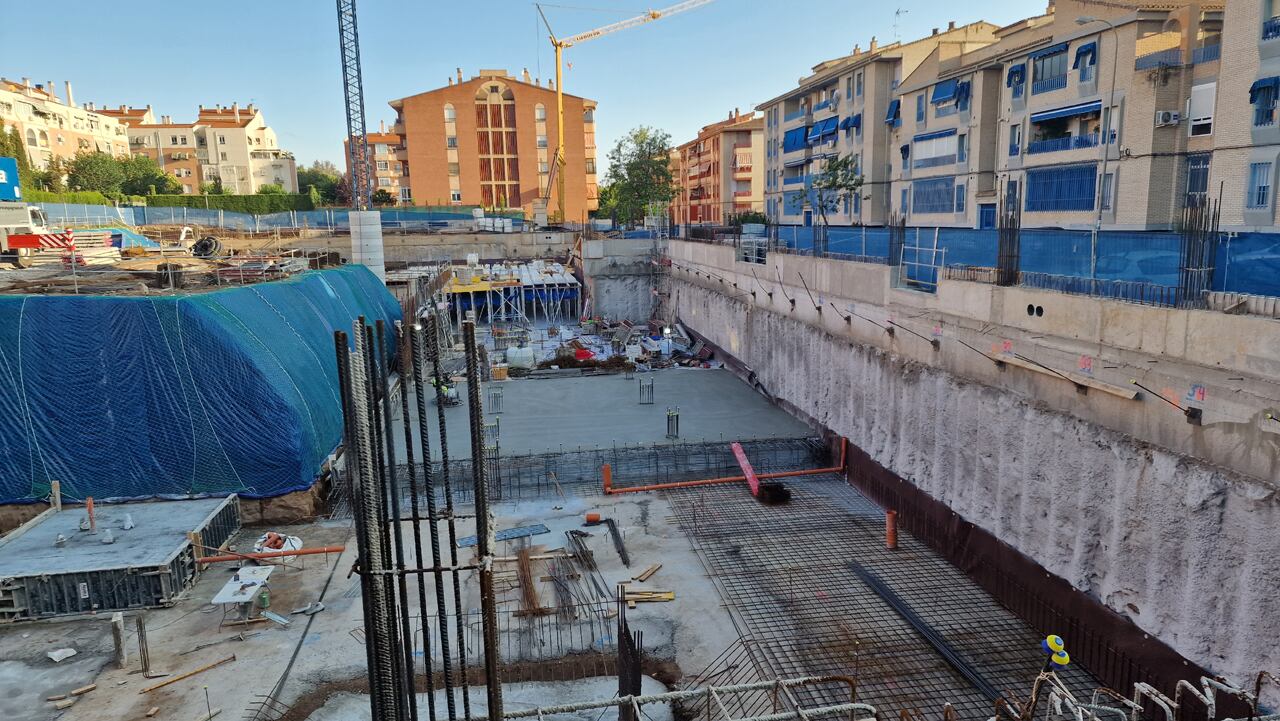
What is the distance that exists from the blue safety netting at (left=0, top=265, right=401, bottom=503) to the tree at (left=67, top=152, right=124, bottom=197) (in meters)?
60.5

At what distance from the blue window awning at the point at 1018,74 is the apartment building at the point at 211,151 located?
277 feet

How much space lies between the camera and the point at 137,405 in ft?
51.4

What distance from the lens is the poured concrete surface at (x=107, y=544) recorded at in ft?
40.6

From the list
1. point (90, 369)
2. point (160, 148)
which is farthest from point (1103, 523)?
point (160, 148)

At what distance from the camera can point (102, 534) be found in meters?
13.6

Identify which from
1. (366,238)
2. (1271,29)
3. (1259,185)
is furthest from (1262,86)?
(366,238)

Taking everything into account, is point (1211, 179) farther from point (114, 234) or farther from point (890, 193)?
point (114, 234)

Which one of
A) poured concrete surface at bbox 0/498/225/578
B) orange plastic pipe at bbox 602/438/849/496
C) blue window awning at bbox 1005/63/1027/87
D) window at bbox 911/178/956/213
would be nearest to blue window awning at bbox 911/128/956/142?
window at bbox 911/178/956/213

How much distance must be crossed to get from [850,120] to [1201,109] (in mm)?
23459

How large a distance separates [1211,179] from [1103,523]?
2551 centimetres

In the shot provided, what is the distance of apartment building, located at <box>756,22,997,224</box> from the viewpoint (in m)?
46.2

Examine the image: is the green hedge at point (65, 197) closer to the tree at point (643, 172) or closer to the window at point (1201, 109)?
the tree at point (643, 172)

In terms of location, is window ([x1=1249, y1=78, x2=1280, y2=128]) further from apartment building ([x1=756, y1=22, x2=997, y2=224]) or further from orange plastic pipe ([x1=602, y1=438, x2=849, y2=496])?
orange plastic pipe ([x1=602, y1=438, x2=849, y2=496])

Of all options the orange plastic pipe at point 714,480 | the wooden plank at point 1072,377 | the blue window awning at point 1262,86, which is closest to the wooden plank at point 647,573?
the orange plastic pipe at point 714,480
